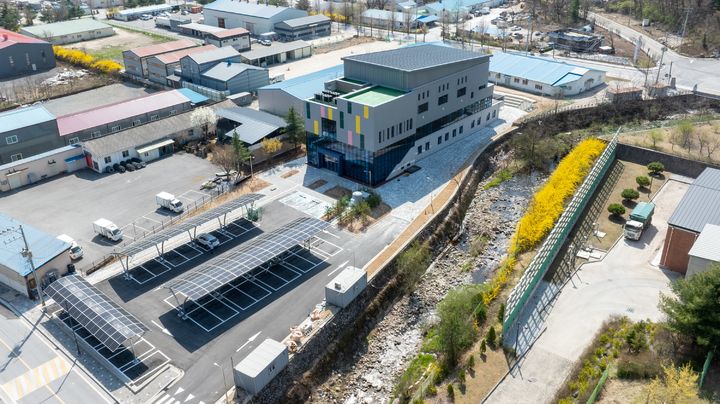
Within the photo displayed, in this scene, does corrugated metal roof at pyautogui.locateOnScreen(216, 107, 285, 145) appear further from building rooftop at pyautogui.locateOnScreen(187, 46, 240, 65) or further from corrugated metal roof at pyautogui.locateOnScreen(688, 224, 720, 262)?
corrugated metal roof at pyautogui.locateOnScreen(688, 224, 720, 262)

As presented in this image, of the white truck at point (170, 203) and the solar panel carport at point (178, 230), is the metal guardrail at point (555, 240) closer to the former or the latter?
the solar panel carport at point (178, 230)

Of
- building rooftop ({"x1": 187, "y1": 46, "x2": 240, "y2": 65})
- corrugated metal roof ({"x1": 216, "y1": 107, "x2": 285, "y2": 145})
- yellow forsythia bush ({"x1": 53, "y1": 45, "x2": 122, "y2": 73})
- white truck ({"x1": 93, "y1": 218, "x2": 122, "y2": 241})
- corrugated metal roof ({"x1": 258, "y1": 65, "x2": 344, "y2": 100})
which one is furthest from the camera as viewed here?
yellow forsythia bush ({"x1": 53, "y1": 45, "x2": 122, "y2": 73})

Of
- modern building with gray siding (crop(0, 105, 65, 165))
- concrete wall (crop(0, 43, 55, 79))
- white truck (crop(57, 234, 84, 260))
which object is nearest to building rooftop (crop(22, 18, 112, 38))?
concrete wall (crop(0, 43, 55, 79))

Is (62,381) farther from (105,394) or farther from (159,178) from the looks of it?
(159,178)

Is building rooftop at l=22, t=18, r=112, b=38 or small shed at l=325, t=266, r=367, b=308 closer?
small shed at l=325, t=266, r=367, b=308

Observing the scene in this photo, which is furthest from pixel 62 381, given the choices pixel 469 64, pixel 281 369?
pixel 469 64

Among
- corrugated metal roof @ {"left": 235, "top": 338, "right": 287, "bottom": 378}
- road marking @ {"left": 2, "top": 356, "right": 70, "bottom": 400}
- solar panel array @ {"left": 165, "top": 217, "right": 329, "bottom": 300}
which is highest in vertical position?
Result: solar panel array @ {"left": 165, "top": 217, "right": 329, "bottom": 300}

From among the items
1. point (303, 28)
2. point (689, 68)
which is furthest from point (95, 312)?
point (303, 28)
